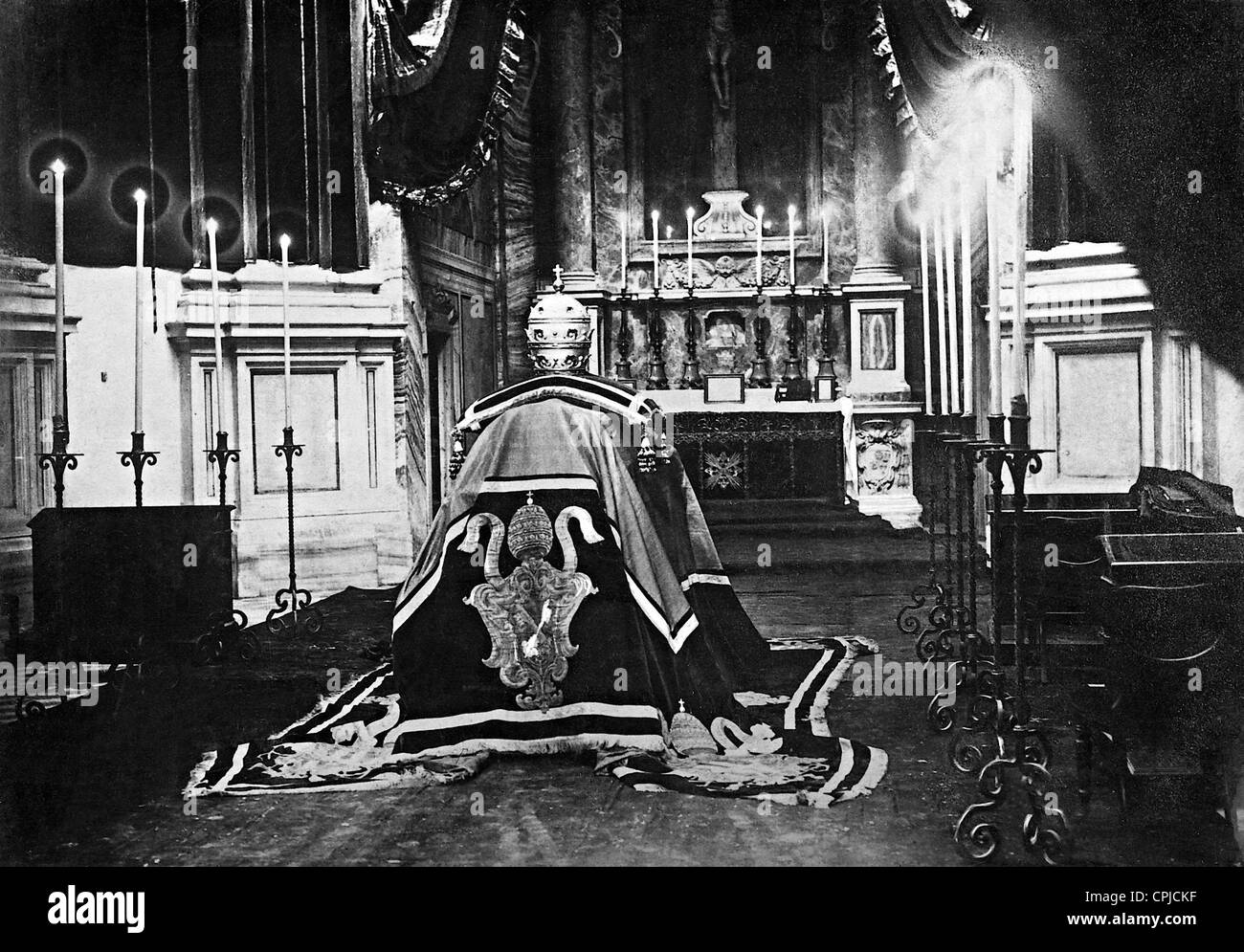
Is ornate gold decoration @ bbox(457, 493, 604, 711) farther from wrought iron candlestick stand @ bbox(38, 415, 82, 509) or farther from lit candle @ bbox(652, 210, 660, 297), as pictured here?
lit candle @ bbox(652, 210, 660, 297)

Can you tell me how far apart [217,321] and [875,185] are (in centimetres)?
342

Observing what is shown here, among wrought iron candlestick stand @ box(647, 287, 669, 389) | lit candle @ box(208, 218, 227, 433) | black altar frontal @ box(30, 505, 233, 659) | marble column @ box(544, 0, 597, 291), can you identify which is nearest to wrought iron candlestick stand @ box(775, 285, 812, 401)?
wrought iron candlestick stand @ box(647, 287, 669, 389)

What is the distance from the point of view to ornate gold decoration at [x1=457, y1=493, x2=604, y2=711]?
3.22 meters

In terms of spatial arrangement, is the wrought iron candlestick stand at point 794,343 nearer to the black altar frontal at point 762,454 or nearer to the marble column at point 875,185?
the marble column at point 875,185

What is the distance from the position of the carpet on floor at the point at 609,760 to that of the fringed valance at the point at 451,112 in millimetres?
2069

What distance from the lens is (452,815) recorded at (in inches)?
111

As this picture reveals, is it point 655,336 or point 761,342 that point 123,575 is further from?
point 761,342

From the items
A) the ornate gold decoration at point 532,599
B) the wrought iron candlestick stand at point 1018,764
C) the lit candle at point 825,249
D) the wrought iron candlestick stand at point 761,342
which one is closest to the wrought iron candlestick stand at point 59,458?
the ornate gold decoration at point 532,599

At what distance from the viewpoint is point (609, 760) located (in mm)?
A: 3061

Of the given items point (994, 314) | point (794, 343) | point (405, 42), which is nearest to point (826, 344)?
point (794, 343)

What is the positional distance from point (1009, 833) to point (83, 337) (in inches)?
116

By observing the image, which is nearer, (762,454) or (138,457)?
(138,457)
